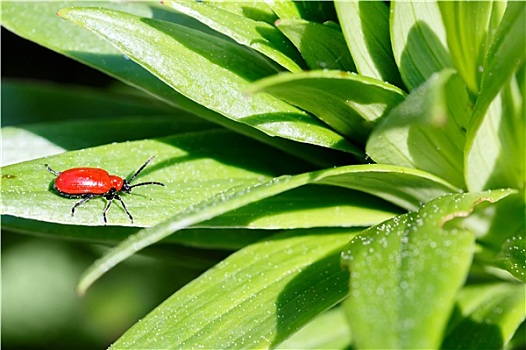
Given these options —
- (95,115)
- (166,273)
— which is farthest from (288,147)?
(166,273)

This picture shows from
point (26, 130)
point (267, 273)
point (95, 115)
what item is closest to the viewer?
point (267, 273)

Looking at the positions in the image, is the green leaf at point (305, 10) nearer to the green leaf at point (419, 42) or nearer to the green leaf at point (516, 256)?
the green leaf at point (419, 42)

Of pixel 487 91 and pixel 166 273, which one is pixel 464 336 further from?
pixel 166 273

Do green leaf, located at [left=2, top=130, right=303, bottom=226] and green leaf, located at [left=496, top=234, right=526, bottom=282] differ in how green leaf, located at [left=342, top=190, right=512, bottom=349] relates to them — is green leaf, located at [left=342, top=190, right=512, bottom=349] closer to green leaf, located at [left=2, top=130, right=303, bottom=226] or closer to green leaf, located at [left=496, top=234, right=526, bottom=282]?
green leaf, located at [left=496, top=234, right=526, bottom=282]

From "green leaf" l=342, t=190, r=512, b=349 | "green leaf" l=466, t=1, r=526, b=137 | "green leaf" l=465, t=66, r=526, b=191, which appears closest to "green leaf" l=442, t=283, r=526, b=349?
"green leaf" l=465, t=66, r=526, b=191

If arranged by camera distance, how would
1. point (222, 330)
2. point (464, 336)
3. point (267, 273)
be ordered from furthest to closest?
point (464, 336), point (267, 273), point (222, 330)
